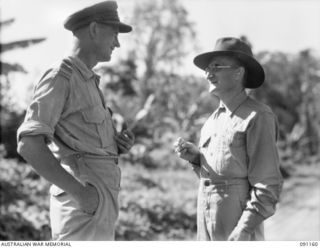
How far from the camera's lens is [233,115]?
2.94m

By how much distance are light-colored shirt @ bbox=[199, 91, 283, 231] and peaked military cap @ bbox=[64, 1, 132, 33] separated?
780mm

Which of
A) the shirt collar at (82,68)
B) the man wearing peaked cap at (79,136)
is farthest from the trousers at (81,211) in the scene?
the shirt collar at (82,68)

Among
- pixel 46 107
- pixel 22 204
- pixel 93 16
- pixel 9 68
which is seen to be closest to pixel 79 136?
pixel 46 107

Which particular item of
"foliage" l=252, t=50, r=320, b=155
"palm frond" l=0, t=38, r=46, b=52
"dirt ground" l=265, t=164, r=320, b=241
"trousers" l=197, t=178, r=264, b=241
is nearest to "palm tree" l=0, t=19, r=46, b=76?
"palm frond" l=0, t=38, r=46, b=52

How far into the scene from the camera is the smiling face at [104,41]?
278 cm

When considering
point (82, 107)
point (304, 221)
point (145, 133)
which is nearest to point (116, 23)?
point (82, 107)

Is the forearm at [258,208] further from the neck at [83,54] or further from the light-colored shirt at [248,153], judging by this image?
the neck at [83,54]

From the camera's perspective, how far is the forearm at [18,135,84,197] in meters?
2.40

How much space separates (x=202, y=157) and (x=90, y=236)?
783mm

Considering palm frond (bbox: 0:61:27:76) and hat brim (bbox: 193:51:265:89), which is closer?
hat brim (bbox: 193:51:265:89)

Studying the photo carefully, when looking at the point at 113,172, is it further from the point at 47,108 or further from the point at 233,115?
the point at 233,115

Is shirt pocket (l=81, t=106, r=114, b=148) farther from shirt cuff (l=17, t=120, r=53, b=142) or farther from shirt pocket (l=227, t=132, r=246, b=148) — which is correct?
shirt pocket (l=227, t=132, r=246, b=148)

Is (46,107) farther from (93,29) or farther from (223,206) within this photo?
(223,206)

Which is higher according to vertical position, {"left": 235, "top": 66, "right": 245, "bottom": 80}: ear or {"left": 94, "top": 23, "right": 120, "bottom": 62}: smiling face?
{"left": 94, "top": 23, "right": 120, "bottom": 62}: smiling face
